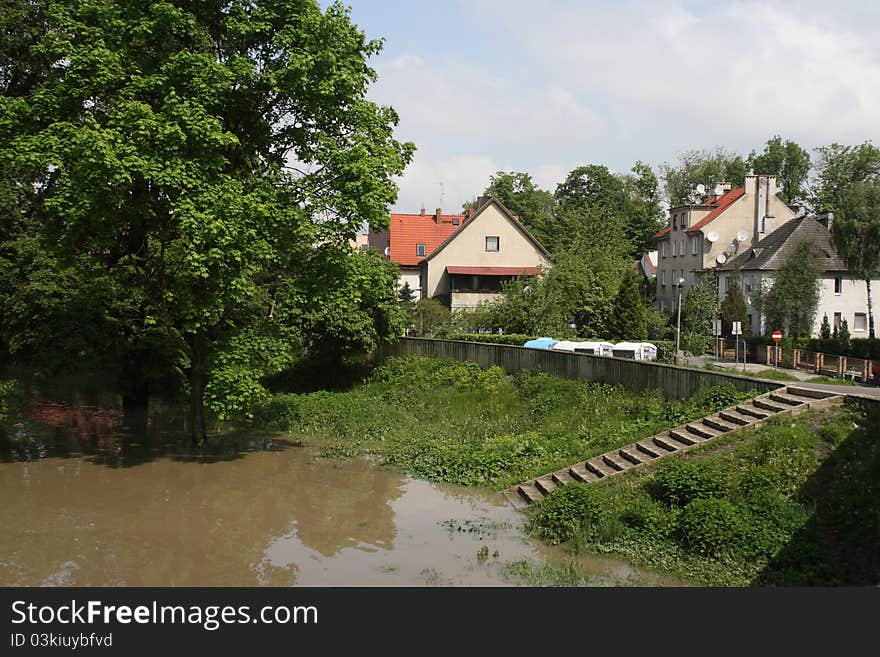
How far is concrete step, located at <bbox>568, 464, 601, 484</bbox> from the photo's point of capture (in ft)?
61.0

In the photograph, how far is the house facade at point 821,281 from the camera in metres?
51.4

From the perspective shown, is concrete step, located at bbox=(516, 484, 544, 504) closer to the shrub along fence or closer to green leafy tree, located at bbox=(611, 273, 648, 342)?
the shrub along fence

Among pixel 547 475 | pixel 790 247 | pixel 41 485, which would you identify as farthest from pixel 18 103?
pixel 790 247

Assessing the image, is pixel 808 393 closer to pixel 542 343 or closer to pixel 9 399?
pixel 9 399

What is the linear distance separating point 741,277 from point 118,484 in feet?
146

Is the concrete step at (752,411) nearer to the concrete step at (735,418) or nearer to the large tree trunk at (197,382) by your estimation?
the concrete step at (735,418)

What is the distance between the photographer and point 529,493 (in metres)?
19.1

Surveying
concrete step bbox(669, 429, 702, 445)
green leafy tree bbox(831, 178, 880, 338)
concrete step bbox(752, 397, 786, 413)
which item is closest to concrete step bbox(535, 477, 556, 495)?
concrete step bbox(669, 429, 702, 445)

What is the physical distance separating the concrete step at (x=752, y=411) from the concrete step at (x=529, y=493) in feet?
15.8

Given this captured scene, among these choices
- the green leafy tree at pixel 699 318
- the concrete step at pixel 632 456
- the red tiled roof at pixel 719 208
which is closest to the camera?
the concrete step at pixel 632 456

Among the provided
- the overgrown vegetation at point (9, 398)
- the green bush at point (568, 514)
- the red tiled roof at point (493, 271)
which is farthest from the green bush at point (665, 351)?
the overgrown vegetation at point (9, 398)

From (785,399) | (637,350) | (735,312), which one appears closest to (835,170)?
(735,312)

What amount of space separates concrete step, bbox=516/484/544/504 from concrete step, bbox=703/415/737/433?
405cm

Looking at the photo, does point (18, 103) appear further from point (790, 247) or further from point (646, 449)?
point (790, 247)
